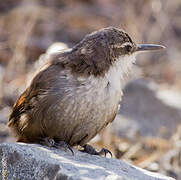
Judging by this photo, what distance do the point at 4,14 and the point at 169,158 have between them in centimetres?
550

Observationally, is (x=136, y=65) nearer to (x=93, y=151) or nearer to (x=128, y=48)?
(x=128, y=48)

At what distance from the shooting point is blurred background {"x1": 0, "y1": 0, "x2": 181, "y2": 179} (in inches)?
291

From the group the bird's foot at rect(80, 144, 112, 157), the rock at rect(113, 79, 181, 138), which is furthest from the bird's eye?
the rock at rect(113, 79, 181, 138)

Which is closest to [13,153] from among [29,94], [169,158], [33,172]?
[33,172]

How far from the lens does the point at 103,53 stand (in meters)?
5.43

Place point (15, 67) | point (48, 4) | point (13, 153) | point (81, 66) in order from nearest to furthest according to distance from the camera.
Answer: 1. point (13, 153)
2. point (81, 66)
3. point (15, 67)
4. point (48, 4)

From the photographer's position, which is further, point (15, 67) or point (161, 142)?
point (15, 67)

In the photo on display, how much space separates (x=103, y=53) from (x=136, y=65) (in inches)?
211

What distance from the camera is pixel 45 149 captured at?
4781 mm

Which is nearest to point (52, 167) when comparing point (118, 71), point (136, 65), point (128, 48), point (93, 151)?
point (93, 151)

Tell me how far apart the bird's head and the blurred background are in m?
0.81

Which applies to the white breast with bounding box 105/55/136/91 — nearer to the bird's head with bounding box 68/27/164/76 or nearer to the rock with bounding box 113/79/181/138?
the bird's head with bounding box 68/27/164/76

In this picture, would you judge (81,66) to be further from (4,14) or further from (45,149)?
(4,14)

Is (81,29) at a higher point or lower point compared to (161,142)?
higher
